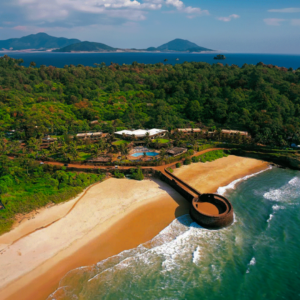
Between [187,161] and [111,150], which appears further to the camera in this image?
[111,150]

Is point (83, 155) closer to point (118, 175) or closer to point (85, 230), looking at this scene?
point (118, 175)

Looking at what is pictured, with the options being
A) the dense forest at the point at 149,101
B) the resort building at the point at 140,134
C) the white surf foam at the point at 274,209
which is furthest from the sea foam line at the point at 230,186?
the resort building at the point at 140,134

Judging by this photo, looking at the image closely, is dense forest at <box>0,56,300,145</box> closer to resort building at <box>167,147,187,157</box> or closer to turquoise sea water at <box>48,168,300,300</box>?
resort building at <box>167,147,187,157</box>

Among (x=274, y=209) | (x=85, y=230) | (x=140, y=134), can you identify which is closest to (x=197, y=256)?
(x=85, y=230)

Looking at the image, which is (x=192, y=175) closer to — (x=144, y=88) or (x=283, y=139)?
(x=283, y=139)

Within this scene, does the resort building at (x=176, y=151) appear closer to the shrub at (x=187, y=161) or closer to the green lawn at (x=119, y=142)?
the shrub at (x=187, y=161)
